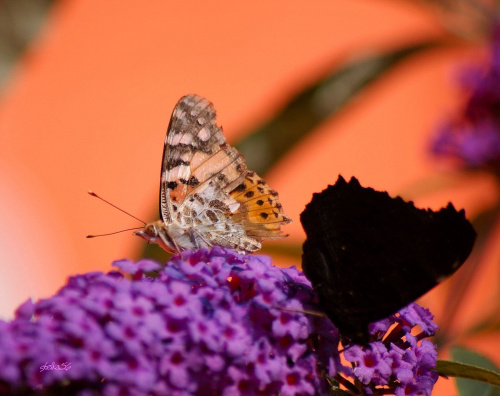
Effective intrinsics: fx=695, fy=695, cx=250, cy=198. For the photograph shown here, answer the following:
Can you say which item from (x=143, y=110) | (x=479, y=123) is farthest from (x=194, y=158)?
(x=143, y=110)

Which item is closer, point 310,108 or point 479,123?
point 310,108

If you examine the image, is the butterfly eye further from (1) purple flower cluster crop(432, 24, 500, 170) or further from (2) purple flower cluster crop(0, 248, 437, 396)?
(1) purple flower cluster crop(432, 24, 500, 170)

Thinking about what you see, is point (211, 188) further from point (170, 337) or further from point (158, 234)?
point (170, 337)

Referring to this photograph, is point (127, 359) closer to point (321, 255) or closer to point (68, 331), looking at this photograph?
point (68, 331)

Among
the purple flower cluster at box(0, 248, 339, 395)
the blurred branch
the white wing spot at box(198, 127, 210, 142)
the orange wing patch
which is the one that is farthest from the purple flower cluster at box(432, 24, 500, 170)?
the purple flower cluster at box(0, 248, 339, 395)

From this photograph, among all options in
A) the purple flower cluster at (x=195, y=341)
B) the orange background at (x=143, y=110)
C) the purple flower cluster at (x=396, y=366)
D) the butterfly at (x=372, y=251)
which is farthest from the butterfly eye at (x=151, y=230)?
the orange background at (x=143, y=110)

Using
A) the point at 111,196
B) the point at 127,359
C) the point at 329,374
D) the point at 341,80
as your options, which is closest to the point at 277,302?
the point at 329,374
